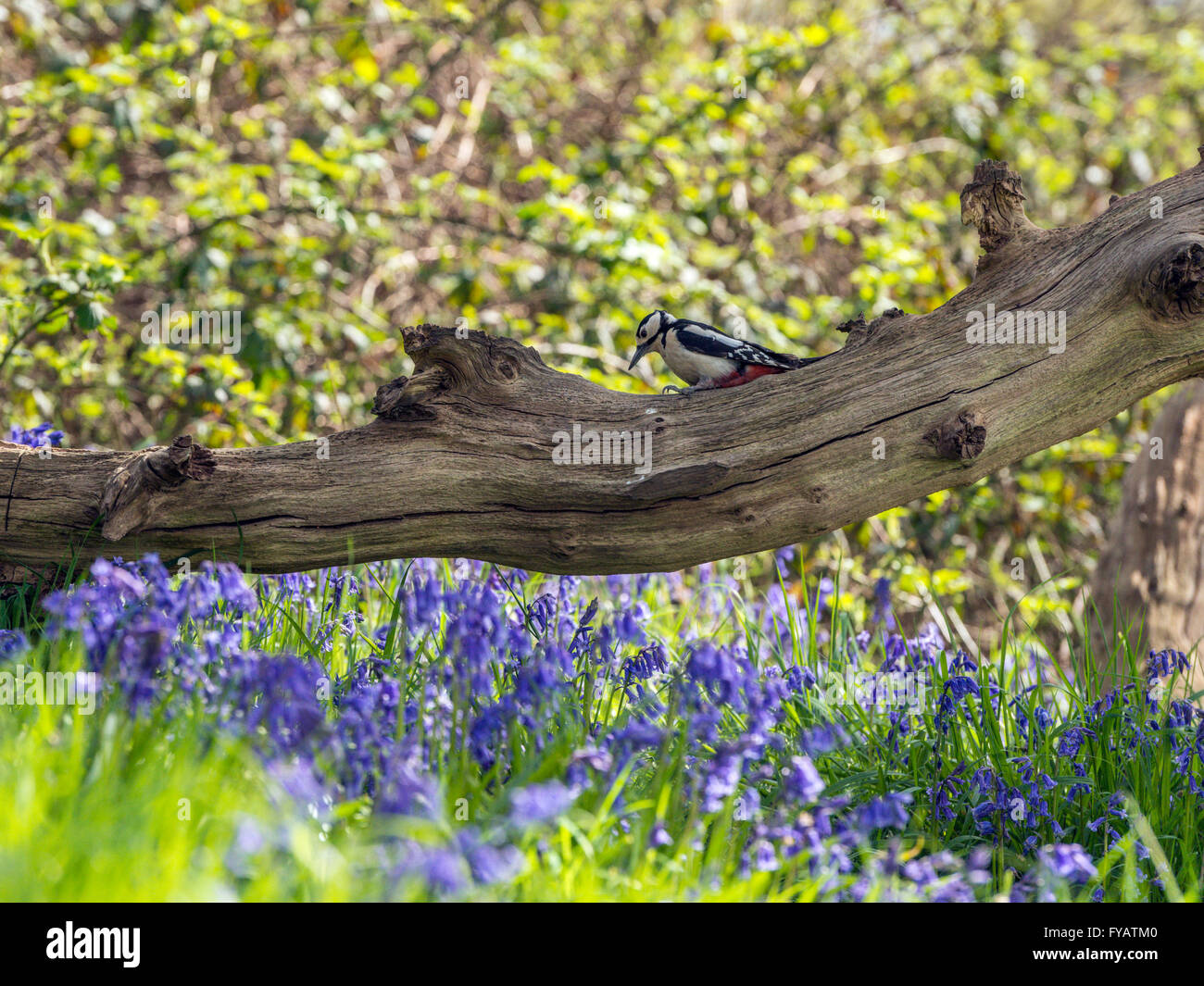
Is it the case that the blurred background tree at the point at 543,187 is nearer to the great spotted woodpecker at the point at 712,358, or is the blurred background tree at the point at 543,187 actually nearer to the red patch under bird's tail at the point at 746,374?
the great spotted woodpecker at the point at 712,358

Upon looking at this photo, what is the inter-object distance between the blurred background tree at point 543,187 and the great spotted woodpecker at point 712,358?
1.54m

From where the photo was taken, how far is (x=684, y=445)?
3299mm

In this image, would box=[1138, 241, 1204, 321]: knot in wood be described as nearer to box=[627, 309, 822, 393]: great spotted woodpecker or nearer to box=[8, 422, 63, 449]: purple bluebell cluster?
box=[627, 309, 822, 393]: great spotted woodpecker

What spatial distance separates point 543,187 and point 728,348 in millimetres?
5371

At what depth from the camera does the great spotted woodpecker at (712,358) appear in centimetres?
359

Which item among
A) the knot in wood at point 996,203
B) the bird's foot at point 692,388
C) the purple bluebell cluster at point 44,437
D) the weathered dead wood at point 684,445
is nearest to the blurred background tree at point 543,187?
the purple bluebell cluster at point 44,437

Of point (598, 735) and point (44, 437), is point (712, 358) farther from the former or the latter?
point (44, 437)

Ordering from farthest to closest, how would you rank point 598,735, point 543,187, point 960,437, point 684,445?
point 543,187, point 684,445, point 960,437, point 598,735

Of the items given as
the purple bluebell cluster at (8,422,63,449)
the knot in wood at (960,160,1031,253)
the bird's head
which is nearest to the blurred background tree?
the purple bluebell cluster at (8,422,63,449)

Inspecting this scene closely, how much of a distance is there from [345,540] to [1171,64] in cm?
789

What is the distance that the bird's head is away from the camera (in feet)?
13.0

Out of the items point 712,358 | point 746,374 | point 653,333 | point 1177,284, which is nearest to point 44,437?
point 653,333

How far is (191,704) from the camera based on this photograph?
2549mm
